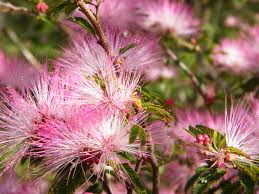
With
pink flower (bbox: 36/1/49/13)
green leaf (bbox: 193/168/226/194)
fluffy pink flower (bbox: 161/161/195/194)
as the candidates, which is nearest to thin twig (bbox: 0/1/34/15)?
pink flower (bbox: 36/1/49/13)

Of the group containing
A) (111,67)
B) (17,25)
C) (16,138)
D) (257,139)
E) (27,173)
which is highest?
(17,25)

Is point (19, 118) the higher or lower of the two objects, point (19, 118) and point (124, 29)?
the lower

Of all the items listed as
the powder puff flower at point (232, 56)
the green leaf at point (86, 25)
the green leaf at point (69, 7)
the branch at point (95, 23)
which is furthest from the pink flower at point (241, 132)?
the powder puff flower at point (232, 56)

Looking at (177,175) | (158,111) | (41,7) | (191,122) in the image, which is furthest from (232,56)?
(158,111)

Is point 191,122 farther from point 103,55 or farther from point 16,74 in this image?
point 16,74

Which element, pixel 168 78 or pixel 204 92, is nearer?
pixel 204 92

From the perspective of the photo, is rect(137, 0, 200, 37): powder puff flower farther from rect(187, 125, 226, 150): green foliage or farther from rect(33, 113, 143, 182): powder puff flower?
rect(33, 113, 143, 182): powder puff flower

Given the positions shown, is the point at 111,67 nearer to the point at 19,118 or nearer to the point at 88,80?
the point at 88,80

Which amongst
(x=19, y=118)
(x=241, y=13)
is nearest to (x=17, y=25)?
(x=241, y=13)
